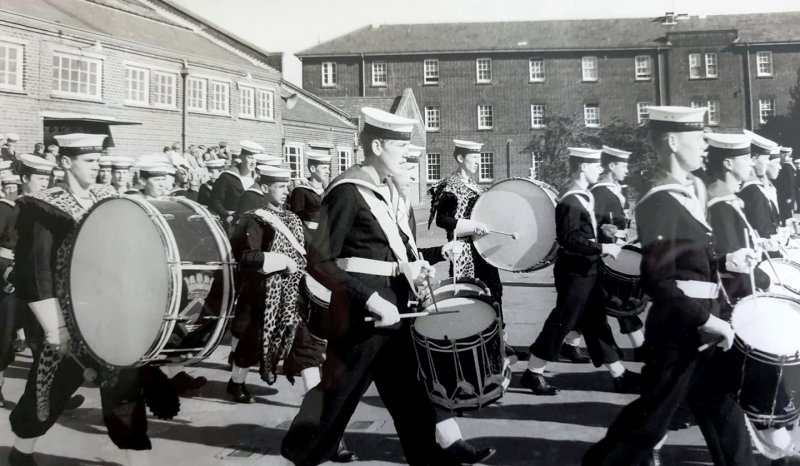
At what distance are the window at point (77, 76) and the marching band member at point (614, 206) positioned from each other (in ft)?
7.81

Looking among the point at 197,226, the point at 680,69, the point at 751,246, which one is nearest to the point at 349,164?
the point at 197,226

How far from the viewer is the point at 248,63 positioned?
3352 mm

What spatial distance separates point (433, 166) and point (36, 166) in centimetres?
189

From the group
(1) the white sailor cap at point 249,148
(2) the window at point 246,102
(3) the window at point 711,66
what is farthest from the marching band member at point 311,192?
(3) the window at point 711,66

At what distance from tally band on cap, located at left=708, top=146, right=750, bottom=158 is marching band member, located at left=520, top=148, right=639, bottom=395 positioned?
467mm

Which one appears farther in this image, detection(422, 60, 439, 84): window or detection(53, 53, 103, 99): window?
detection(422, 60, 439, 84): window

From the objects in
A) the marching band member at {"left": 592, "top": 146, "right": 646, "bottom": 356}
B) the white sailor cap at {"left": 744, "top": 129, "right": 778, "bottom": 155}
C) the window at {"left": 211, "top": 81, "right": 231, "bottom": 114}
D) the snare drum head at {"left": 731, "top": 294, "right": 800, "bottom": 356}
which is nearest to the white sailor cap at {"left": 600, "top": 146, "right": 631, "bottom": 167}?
the marching band member at {"left": 592, "top": 146, "right": 646, "bottom": 356}

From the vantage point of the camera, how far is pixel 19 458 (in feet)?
9.98

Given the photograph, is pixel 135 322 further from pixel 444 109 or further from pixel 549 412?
pixel 549 412

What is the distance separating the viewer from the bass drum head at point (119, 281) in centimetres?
276

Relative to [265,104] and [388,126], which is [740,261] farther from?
[265,104]

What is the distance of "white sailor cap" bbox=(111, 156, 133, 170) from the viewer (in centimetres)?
313

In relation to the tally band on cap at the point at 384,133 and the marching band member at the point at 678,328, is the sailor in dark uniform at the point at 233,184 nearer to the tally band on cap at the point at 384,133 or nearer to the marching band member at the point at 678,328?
the tally band on cap at the point at 384,133

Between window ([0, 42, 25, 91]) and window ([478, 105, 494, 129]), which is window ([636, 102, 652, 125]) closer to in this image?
window ([478, 105, 494, 129])
